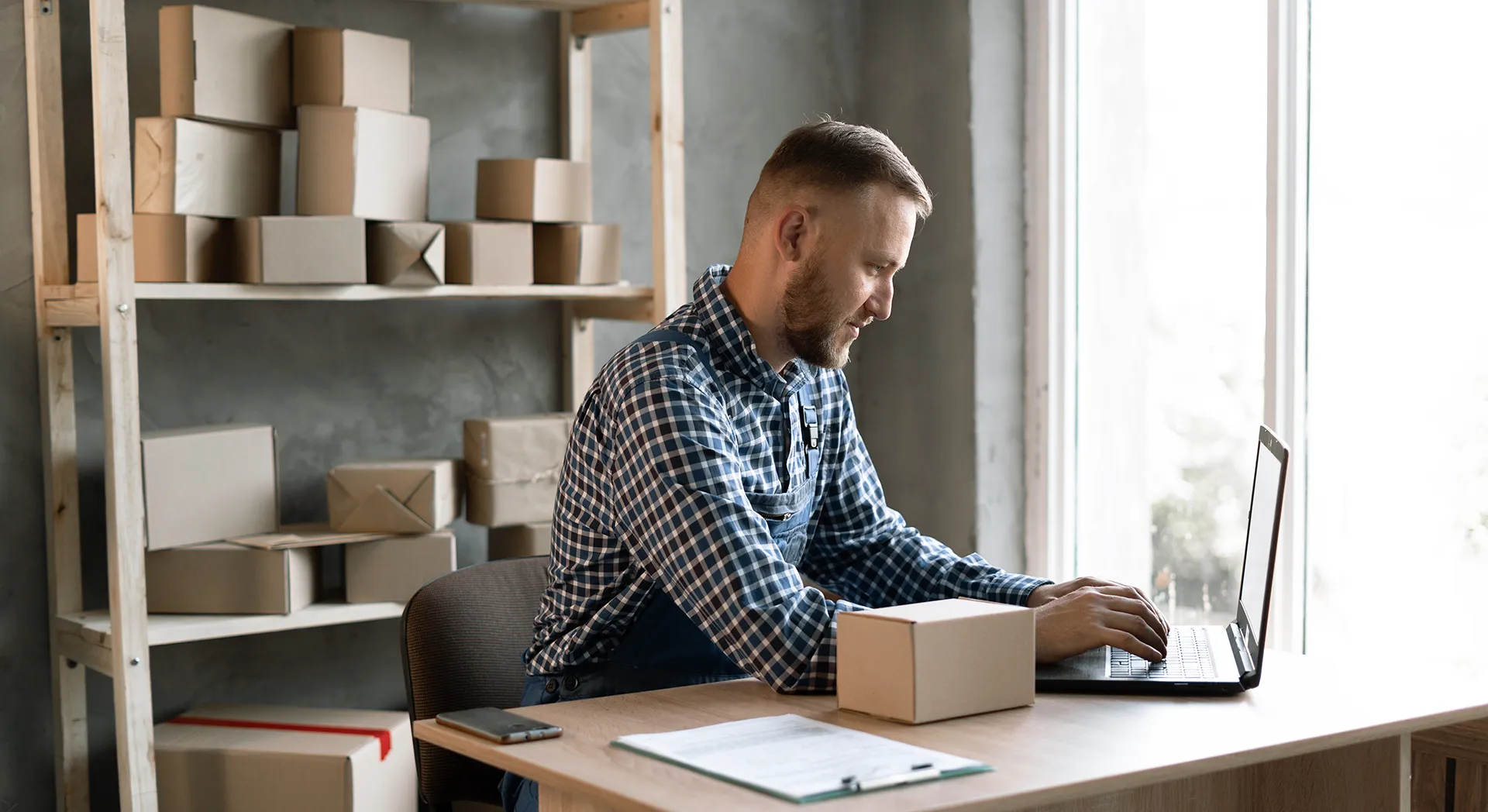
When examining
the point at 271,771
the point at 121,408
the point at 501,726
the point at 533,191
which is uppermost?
the point at 533,191

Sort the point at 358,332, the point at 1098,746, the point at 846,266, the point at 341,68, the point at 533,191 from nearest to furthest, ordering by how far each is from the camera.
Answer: the point at 1098,746 → the point at 846,266 → the point at 341,68 → the point at 533,191 → the point at 358,332

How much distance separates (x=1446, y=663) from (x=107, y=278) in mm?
2360

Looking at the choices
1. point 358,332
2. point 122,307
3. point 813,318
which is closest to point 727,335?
point 813,318

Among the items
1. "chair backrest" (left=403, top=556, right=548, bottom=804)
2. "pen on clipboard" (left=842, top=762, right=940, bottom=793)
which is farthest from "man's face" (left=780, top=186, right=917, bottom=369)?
"pen on clipboard" (left=842, top=762, right=940, bottom=793)

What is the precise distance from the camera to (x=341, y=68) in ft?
8.18

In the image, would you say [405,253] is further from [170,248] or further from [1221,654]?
[1221,654]

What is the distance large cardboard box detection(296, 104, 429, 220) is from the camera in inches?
98.4

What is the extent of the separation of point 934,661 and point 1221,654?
46 cm

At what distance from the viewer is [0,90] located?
8.28ft

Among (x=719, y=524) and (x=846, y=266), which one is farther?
(x=846, y=266)

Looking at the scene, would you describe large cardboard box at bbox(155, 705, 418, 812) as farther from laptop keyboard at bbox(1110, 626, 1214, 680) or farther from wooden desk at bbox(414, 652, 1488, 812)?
laptop keyboard at bbox(1110, 626, 1214, 680)

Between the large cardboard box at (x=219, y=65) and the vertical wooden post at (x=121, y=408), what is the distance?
0.43 ft

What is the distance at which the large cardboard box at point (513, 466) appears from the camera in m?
2.68

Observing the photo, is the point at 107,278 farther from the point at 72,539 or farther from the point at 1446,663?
the point at 1446,663
